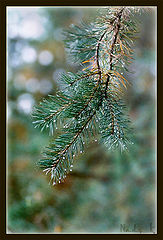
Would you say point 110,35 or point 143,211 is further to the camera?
point 143,211

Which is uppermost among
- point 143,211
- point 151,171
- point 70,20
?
point 70,20

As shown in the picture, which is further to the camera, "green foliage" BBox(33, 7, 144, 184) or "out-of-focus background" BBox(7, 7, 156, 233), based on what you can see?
"out-of-focus background" BBox(7, 7, 156, 233)

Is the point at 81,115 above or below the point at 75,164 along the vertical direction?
above

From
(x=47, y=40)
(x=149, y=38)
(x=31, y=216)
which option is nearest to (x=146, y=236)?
(x=31, y=216)

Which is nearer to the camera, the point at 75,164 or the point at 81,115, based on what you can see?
the point at 81,115

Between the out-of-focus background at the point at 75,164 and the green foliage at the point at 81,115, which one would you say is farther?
the out-of-focus background at the point at 75,164

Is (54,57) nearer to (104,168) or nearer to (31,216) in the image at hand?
(104,168)
